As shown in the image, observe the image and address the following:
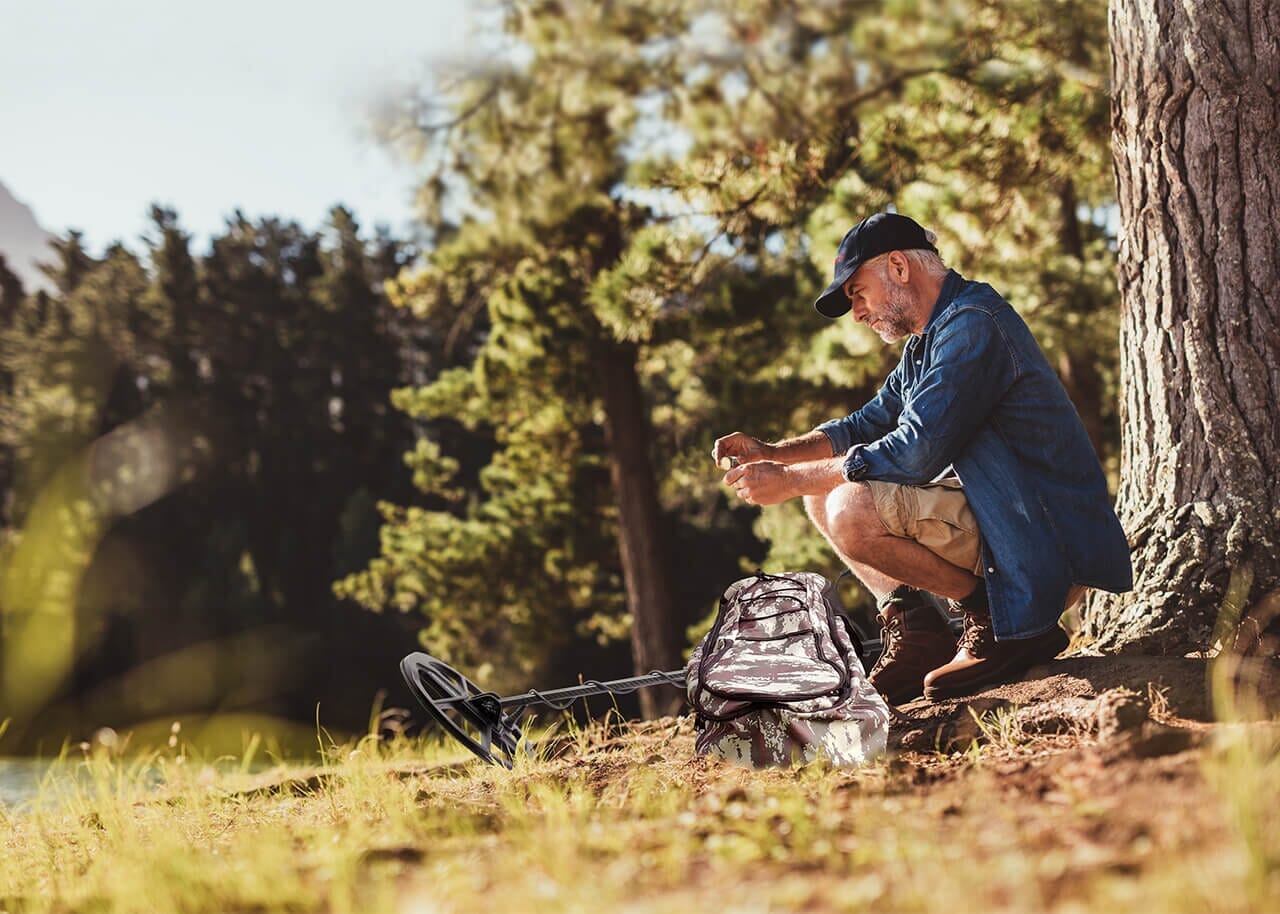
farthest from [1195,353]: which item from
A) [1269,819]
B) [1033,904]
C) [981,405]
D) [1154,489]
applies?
[1033,904]

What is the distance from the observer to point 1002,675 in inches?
114

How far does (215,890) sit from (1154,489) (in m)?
2.79

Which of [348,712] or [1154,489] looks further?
[348,712]

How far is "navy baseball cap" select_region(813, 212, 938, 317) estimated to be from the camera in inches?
116

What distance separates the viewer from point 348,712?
25875 mm

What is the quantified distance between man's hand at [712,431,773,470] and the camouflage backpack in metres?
0.38

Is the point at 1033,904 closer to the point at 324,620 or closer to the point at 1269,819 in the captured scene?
the point at 1269,819

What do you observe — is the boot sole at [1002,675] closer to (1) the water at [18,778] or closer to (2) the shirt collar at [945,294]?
(2) the shirt collar at [945,294]

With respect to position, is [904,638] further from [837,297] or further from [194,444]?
[194,444]

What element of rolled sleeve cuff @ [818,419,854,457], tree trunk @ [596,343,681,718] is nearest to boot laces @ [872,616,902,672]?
rolled sleeve cuff @ [818,419,854,457]

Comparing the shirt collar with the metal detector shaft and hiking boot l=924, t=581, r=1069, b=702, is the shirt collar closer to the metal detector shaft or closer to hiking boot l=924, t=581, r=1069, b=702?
hiking boot l=924, t=581, r=1069, b=702

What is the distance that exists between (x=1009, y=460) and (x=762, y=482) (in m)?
0.66

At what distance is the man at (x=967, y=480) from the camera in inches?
107

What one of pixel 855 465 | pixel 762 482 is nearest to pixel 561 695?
pixel 762 482
